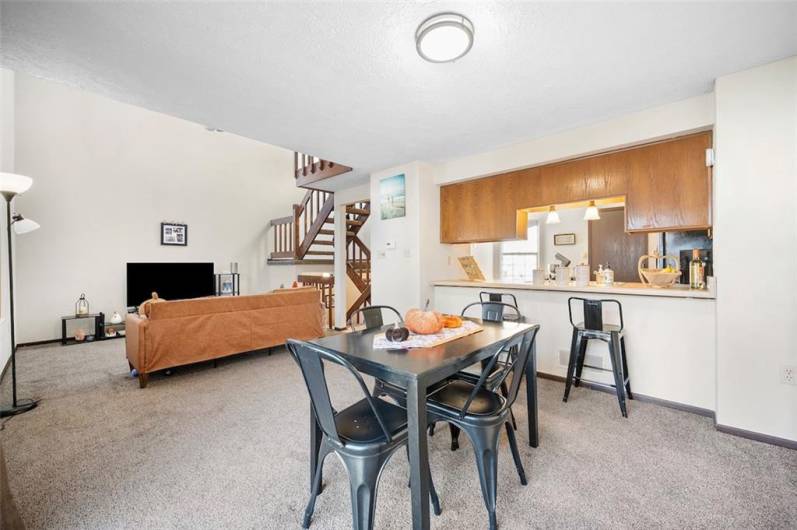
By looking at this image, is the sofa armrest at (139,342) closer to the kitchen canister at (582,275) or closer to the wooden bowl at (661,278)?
the kitchen canister at (582,275)

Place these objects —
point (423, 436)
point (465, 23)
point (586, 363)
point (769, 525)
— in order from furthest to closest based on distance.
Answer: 1. point (586, 363)
2. point (465, 23)
3. point (769, 525)
4. point (423, 436)

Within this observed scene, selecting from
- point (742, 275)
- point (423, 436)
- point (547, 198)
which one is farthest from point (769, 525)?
point (547, 198)

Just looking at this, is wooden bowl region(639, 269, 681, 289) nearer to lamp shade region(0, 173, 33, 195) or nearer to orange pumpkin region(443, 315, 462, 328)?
orange pumpkin region(443, 315, 462, 328)

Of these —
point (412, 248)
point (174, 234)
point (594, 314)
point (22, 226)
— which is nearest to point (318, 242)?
point (174, 234)

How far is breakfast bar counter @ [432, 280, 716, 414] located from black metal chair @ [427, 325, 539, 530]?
158 cm

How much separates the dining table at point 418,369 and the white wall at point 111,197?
5.62 metres

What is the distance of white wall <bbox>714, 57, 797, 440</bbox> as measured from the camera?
2160mm

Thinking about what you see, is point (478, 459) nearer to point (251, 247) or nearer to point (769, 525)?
point (769, 525)

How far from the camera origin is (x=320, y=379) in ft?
4.31

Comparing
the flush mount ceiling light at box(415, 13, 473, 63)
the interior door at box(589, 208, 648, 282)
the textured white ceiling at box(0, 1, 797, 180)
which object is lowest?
the interior door at box(589, 208, 648, 282)

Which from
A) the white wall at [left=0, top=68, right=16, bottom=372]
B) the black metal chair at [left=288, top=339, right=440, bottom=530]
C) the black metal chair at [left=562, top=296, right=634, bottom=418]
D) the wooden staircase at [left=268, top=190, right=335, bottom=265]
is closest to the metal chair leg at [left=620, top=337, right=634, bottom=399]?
the black metal chair at [left=562, top=296, right=634, bottom=418]

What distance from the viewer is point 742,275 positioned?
2.29m

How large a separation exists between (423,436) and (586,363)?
8.40ft

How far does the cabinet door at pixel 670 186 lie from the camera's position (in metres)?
2.71
